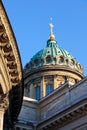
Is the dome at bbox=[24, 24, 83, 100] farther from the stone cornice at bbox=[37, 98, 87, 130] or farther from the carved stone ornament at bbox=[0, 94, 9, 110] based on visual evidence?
the carved stone ornament at bbox=[0, 94, 9, 110]

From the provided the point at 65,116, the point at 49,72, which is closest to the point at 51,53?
the point at 49,72

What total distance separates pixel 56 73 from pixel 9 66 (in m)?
31.6

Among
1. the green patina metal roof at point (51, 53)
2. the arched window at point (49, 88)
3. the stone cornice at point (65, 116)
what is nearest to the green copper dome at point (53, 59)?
the green patina metal roof at point (51, 53)

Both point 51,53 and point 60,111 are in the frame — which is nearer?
point 60,111

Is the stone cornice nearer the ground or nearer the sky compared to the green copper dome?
nearer the ground

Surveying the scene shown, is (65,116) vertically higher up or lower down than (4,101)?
higher up

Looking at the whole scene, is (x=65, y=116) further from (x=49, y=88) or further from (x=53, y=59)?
(x=53, y=59)

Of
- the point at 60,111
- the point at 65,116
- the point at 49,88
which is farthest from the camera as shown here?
the point at 49,88

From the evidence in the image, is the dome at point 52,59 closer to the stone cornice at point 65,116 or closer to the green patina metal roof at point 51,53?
the green patina metal roof at point 51,53

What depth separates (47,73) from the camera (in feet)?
161

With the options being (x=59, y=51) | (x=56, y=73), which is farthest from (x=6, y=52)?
(x=59, y=51)

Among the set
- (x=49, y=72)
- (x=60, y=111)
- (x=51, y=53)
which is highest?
(x=51, y=53)

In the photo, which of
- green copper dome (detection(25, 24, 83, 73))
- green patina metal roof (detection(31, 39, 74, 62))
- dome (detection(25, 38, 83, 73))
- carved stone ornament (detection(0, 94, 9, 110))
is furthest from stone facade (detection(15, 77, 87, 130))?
green patina metal roof (detection(31, 39, 74, 62))

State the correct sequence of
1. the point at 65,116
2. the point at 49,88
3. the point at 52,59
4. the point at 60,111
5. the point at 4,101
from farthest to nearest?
the point at 52,59 < the point at 49,88 < the point at 60,111 < the point at 65,116 < the point at 4,101
